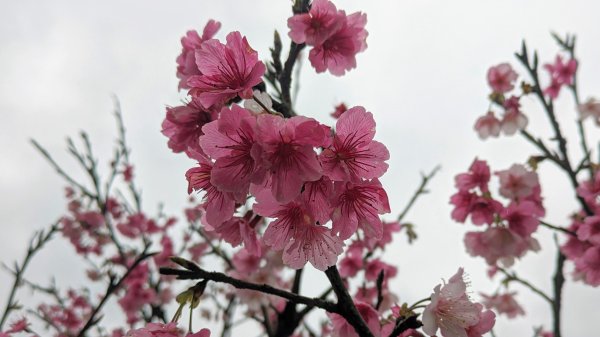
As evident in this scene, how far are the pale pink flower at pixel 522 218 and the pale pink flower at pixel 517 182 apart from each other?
252 millimetres

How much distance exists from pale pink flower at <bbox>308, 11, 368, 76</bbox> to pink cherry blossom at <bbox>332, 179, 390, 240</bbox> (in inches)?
39.0

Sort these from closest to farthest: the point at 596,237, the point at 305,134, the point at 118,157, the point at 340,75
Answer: the point at 305,134 < the point at 340,75 < the point at 596,237 < the point at 118,157

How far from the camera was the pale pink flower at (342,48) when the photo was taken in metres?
2.15

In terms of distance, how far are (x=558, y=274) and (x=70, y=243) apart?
722 cm

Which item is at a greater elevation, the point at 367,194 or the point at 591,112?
the point at 591,112

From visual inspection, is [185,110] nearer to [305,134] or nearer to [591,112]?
[305,134]

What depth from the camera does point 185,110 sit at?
1.71m

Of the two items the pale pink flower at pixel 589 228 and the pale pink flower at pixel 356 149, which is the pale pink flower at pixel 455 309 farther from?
the pale pink flower at pixel 589 228

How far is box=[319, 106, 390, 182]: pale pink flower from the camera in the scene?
1.30m

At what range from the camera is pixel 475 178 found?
3.29 m

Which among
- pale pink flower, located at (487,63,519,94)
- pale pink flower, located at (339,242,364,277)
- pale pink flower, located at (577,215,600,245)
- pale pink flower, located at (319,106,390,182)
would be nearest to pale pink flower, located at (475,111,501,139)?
pale pink flower, located at (487,63,519,94)

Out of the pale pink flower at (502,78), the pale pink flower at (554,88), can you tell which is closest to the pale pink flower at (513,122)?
the pale pink flower at (502,78)

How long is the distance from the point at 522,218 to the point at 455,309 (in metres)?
1.89

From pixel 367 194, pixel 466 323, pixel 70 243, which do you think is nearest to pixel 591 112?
pixel 466 323
